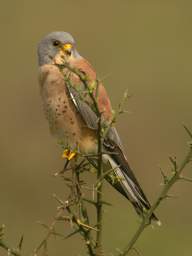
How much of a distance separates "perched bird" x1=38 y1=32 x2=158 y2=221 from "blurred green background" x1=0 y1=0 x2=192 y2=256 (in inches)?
30.9

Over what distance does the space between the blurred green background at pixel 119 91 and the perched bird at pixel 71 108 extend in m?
0.78

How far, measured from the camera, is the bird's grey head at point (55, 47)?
539cm

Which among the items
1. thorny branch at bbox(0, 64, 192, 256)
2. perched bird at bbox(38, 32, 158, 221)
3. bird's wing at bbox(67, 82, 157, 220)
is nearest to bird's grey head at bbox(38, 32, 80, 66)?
perched bird at bbox(38, 32, 158, 221)

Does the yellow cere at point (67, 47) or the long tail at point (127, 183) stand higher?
the yellow cere at point (67, 47)

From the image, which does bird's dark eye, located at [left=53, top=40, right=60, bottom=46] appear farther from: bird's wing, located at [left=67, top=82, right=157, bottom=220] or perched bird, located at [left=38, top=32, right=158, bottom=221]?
bird's wing, located at [left=67, top=82, right=157, bottom=220]

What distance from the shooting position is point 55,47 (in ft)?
17.9

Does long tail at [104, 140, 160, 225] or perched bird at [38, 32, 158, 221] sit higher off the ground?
perched bird at [38, 32, 158, 221]

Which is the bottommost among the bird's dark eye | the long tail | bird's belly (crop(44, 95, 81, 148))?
the long tail

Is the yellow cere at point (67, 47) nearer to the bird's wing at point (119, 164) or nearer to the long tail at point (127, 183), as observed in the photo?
the bird's wing at point (119, 164)

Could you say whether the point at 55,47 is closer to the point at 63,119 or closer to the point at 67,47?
the point at 67,47

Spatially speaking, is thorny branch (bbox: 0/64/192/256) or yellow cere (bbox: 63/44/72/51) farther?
yellow cere (bbox: 63/44/72/51)

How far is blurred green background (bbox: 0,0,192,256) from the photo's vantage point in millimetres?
8531

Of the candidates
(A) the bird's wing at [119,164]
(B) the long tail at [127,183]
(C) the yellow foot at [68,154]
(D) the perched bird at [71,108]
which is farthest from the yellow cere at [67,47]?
(C) the yellow foot at [68,154]

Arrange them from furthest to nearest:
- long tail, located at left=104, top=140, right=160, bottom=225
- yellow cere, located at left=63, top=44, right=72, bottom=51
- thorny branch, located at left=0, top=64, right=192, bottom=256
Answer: yellow cere, located at left=63, top=44, right=72, bottom=51 → long tail, located at left=104, top=140, right=160, bottom=225 → thorny branch, located at left=0, top=64, right=192, bottom=256
